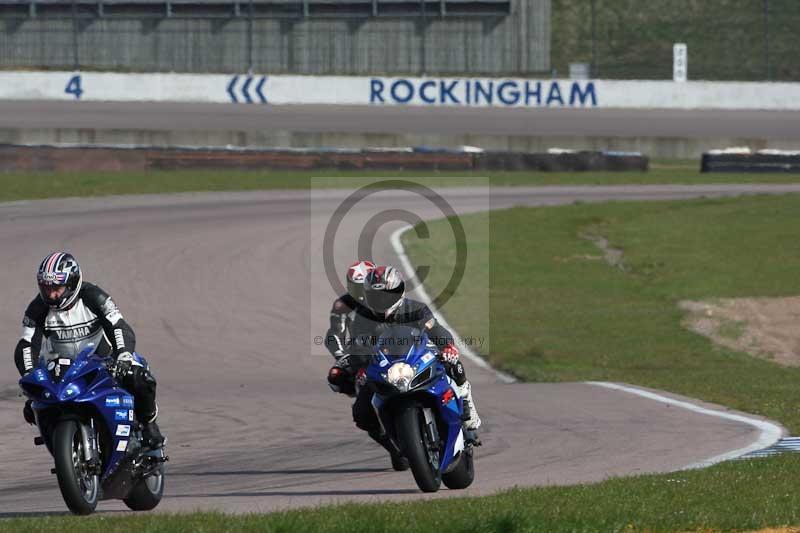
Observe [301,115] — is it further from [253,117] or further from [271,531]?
[271,531]

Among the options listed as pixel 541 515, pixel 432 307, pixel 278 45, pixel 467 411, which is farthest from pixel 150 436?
pixel 278 45

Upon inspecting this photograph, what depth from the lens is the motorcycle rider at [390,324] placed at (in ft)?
33.9

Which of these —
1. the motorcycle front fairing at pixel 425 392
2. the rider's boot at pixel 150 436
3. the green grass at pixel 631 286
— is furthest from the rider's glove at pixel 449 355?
the green grass at pixel 631 286

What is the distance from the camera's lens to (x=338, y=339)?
11.3 meters

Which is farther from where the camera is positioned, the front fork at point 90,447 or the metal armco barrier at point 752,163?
the metal armco barrier at point 752,163

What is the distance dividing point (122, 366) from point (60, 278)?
2.38 feet

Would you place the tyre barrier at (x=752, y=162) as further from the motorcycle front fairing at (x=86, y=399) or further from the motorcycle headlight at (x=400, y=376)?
the motorcycle front fairing at (x=86, y=399)

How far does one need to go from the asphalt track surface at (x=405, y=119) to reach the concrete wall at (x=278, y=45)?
526cm

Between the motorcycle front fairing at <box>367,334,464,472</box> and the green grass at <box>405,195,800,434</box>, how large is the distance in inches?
197

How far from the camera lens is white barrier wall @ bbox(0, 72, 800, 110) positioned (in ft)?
180

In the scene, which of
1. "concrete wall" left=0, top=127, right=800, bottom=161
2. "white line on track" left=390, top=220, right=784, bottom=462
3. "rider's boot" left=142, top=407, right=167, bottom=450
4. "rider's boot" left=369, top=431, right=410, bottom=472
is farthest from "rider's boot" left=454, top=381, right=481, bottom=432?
"concrete wall" left=0, top=127, right=800, bottom=161

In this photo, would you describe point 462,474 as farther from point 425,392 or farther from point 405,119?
point 405,119

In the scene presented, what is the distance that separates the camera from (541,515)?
27.6 ft

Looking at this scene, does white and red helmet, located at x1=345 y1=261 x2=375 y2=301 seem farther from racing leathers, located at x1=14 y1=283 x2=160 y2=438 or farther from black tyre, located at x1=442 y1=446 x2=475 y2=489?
racing leathers, located at x1=14 y1=283 x2=160 y2=438
